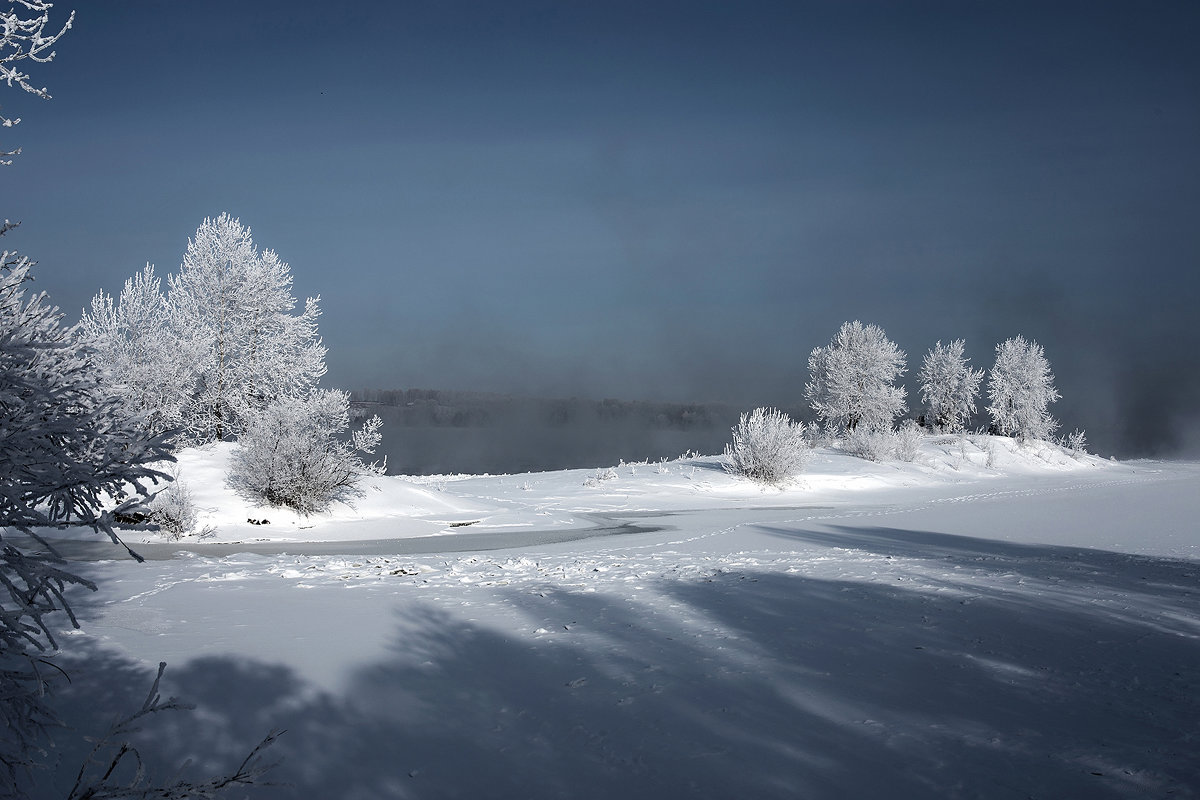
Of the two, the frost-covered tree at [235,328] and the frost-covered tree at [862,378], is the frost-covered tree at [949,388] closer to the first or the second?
the frost-covered tree at [862,378]

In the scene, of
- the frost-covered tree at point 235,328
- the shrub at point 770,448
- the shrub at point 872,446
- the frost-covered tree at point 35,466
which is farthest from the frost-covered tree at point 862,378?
the frost-covered tree at point 35,466

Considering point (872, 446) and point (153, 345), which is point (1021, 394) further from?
point (153, 345)

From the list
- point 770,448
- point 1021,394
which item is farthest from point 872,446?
point 1021,394

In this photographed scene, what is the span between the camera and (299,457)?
14.6 metres

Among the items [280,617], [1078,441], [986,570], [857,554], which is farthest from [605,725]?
[1078,441]

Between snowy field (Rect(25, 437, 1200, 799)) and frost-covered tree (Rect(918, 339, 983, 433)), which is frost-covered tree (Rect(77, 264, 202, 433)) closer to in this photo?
snowy field (Rect(25, 437, 1200, 799))

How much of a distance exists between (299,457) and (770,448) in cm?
1539

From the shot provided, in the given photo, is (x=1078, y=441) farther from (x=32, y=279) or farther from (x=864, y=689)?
(x=32, y=279)

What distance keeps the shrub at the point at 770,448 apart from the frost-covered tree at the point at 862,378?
736 inches

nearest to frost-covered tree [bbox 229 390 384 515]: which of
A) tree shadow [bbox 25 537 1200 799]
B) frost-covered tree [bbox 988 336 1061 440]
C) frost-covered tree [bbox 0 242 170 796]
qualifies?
tree shadow [bbox 25 537 1200 799]

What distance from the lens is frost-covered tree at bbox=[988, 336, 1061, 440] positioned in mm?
50656

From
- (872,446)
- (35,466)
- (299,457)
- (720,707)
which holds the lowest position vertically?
(720,707)

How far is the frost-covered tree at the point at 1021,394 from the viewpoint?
50656mm

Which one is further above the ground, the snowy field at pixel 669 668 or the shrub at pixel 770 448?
the shrub at pixel 770 448
